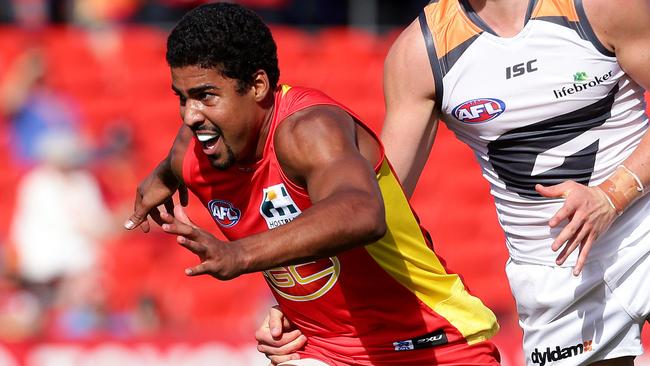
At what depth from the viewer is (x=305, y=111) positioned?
3959mm

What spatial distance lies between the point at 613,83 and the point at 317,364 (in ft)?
5.12

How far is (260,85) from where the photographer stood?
4129mm

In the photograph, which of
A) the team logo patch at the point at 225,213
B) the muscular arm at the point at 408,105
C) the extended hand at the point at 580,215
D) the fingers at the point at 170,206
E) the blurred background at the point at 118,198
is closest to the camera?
the extended hand at the point at 580,215

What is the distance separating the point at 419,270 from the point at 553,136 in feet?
2.70

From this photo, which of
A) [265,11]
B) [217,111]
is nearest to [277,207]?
[217,111]

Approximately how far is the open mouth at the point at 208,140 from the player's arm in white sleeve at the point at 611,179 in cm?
122

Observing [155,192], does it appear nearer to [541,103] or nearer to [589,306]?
[541,103]

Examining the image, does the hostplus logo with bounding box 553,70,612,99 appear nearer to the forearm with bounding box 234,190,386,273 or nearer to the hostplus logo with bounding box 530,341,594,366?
the hostplus logo with bounding box 530,341,594,366

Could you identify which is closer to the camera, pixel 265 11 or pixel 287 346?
pixel 287 346

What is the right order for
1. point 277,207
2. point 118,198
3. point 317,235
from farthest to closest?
1. point 118,198
2. point 277,207
3. point 317,235

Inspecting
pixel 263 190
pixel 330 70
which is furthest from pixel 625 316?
pixel 330 70

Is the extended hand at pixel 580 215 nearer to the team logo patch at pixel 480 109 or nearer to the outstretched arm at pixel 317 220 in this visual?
the team logo patch at pixel 480 109

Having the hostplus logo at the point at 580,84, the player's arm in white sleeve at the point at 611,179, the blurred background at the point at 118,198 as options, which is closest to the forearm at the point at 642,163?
the player's arm in white sleeve at the point at 611,179

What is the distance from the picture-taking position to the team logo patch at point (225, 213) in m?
4.33
